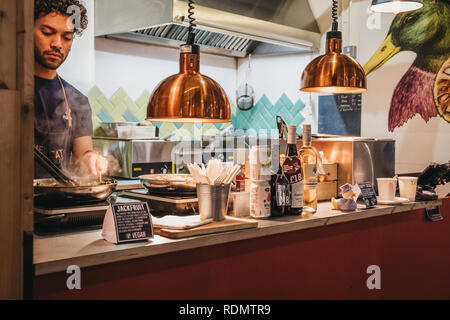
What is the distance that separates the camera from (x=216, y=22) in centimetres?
430

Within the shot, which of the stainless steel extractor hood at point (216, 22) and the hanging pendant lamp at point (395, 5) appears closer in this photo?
the hanging pendant lamp at point (395, 5)

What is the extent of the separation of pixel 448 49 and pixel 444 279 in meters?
2.06

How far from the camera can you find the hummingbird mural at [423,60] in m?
4.29

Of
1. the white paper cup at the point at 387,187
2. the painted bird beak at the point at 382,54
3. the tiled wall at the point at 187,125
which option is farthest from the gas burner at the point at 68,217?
the painted bird beak at the point at 382,54

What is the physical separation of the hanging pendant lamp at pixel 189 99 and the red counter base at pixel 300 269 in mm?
563

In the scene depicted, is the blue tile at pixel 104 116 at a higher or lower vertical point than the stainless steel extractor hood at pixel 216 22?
lower

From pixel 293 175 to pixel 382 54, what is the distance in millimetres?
2760

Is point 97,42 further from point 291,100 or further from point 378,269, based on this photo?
point 378,269

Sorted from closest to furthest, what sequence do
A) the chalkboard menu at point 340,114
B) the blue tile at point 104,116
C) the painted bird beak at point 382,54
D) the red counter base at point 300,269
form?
the red counter base at point 300,269 → the painted bird beak at point 382,54 → the chalkboard menu at point 340,114 → the blue tile at point 104,116

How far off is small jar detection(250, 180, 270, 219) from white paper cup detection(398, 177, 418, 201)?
3.71 ft

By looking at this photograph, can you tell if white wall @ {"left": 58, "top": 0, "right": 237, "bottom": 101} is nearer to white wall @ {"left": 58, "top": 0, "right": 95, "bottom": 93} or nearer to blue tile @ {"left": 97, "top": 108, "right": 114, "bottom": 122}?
white wall @ {"left": 58, "top": 0, "right": 95, "bottom": 93}

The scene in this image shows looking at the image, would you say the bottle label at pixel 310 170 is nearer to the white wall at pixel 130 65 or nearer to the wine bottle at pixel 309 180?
the wine bottle at pixel 309 180

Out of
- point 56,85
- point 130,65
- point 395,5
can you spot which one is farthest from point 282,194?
point 130,65

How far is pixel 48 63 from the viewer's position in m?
4.12
